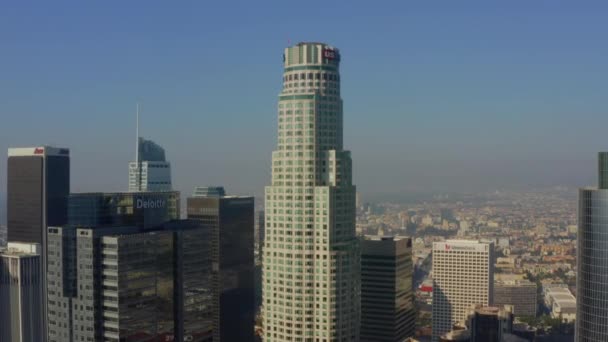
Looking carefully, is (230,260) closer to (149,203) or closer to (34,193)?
(149,203)

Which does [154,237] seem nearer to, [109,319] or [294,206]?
[109,319]

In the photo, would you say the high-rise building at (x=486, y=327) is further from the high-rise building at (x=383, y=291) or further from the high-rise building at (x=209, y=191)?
the high-rise building at (x=209, y=191)

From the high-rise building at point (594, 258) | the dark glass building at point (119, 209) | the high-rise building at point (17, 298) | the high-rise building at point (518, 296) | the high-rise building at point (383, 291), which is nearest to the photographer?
the high-rise building at point (17, 298)

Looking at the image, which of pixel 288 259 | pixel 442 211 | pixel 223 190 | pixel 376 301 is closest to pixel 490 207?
pixel 442 211

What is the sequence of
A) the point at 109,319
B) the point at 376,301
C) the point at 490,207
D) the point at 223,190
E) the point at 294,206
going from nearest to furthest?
the point at 109,319 → the point at 294,206 → the point at 376,301 → the point at 223,190 → the point at 490,207

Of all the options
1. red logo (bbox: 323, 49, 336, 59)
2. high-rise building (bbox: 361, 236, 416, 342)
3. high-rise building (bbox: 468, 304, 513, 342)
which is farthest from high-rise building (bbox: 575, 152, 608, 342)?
red logo (bbox: 323, 49, 336, 59)

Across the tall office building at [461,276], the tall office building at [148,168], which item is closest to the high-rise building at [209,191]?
the tall office building at [148,168]

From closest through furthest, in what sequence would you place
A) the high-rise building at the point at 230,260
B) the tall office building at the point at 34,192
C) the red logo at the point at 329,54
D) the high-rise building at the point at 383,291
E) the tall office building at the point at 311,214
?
the tall office building at the point at 311,214 → the red logo at the point at 329,54 → the high-rise building at the point at 383,291 → the high-rise building at the point at 230,260 → the tall office building at the point at 34,192
